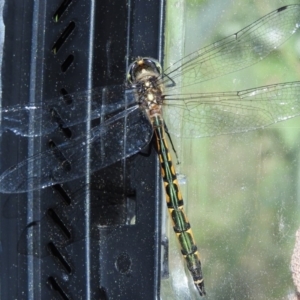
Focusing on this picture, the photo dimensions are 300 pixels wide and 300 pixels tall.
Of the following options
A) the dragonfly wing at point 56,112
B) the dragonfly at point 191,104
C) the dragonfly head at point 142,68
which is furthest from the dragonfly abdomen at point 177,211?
the dragonfly wing at point 56,112

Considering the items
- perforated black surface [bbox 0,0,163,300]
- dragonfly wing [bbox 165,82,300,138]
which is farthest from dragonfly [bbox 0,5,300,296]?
perforated black surface [bbox 0,0,163,300]

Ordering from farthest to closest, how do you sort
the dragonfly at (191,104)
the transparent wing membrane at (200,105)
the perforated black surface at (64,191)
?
1. the dragonfly at (191,104)
2. the transparent wing membrane at (200,105)
3. the perforated black surface at (64,191)

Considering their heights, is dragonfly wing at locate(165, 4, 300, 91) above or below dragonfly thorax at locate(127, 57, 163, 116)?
above

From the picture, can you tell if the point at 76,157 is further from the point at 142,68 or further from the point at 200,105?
the point at 200,105

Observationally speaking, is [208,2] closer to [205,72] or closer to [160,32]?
[205,72]

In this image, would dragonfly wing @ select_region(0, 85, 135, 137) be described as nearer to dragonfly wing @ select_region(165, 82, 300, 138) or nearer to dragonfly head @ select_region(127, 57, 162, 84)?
dragonfly head @ select_region(127, 57, 162, 84)

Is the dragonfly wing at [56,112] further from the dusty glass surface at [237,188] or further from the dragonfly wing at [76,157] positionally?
the dusty glass surface at [237,188]

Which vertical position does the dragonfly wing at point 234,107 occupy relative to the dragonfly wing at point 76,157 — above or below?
above
